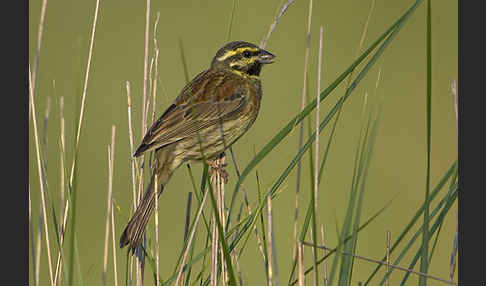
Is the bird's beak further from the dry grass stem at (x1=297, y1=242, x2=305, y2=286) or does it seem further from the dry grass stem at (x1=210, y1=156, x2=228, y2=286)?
the dry grass stem at (x1=297, y1=242, x2=305, y2=286)

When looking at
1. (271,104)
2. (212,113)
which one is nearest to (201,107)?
(212,113)

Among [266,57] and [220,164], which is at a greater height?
[266,57]

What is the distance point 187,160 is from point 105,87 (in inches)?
199

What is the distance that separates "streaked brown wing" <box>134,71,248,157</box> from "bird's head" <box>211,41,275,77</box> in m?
0.10

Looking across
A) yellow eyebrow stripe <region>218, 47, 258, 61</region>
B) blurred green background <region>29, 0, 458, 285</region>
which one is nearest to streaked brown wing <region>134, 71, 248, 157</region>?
yellow eyebrow stripe <region>218, 47, 258, 61</region>

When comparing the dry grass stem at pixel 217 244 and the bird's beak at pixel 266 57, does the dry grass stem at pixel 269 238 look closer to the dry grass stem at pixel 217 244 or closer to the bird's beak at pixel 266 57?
the dry grass stem at pixel 217 244

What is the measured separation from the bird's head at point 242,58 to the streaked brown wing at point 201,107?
0.32ft

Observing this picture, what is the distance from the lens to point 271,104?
8430mm

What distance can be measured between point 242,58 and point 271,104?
448cm

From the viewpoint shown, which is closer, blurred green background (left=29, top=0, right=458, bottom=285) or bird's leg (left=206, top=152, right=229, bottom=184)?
bird's leg (left=206, top=152, right=229, bottom=184)

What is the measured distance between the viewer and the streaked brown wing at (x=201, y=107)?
357 centimetres

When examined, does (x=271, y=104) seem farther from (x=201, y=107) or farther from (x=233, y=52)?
(x=201, y=107)

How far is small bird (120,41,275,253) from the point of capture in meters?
3.61

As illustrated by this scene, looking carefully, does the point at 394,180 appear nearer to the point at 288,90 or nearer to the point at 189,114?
the point at 288,90
